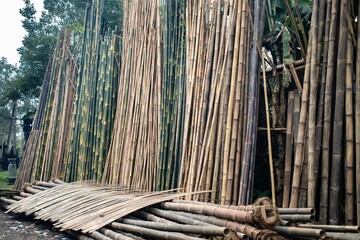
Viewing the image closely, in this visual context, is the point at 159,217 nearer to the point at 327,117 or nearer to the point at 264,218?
the point at 264,218

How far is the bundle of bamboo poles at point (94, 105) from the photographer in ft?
14.2

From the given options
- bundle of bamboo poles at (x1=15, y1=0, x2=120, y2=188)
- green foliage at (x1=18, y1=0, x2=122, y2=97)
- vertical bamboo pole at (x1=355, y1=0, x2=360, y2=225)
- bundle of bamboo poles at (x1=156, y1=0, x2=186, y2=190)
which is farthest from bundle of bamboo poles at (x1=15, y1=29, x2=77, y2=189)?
vertical bamboo pole at (x1=355, y1=0, x2=360, y2=225)

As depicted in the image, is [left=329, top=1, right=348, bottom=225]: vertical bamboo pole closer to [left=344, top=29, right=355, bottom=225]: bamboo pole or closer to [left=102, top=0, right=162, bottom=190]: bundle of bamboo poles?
[left=344, top=29, right=355, bottom=225]: bamboo pole

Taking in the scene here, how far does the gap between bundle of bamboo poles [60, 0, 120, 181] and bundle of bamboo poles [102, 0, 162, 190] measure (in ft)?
0.70

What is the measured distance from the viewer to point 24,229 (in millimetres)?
3088

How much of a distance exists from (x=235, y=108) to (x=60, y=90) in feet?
11.3

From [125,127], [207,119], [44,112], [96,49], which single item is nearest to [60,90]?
[44,112]

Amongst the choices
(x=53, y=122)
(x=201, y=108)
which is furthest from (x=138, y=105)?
(x=53, y=122)

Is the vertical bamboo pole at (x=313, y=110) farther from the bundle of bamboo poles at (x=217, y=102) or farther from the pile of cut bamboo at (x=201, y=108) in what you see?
the bundle of bamboo poles at (x=217, y=102)

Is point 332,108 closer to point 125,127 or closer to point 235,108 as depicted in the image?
point 235,108

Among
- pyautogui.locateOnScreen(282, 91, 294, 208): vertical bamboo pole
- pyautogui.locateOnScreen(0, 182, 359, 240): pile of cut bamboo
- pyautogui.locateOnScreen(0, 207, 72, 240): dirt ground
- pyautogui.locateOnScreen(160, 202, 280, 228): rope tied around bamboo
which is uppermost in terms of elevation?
pyautogui.locateOnScreen(282, 91, 294, 208): vertical bamboo pole

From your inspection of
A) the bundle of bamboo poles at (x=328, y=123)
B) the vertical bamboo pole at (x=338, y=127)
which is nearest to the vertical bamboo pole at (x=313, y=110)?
the bundle of bamboo poles at (x=328, y=123)

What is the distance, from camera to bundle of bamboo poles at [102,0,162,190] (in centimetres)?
358

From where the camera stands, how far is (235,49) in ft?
9.02
